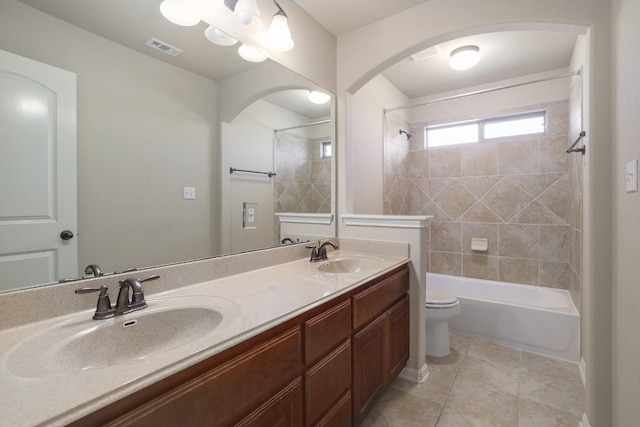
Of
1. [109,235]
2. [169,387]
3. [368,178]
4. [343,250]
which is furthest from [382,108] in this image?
[169,387]

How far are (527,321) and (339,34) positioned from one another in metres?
2.81

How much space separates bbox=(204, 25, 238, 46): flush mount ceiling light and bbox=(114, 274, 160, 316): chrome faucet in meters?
1.21

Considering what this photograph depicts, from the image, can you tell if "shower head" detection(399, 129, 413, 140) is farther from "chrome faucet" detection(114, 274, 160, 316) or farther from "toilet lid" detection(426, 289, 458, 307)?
"chrome faucet" detection(114, 274, 160, 316)

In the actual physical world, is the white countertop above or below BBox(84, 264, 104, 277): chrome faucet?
below

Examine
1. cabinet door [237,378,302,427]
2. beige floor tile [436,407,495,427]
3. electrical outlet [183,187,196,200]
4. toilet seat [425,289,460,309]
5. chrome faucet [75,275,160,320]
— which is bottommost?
beige floor tile [436,407,495,427]

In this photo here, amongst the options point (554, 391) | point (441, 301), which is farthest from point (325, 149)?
point (554, 391)

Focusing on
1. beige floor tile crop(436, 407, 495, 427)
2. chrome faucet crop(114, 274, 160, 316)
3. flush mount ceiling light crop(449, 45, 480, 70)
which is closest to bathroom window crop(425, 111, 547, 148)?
flush mount ceiling light crop(449, 45, 480, 70)

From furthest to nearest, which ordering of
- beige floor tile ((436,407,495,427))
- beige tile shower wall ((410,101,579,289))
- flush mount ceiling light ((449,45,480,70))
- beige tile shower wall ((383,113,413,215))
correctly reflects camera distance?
beige tile shower wall ((383,113,413,215))
beige tile shower wall ((410,101,579,289))
flush mount ceiling light ((449,45,480,70))
beige floor tile ((436,407,495,427))

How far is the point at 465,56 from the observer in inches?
98.9

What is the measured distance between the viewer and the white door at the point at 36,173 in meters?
0.87

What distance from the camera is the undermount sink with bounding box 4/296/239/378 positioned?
71cm

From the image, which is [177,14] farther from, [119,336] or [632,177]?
[632,177]

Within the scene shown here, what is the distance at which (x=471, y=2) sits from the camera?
1768mm

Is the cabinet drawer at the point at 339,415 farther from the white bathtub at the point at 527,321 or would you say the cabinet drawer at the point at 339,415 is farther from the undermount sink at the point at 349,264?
the white bathtub at the point at 527,321
